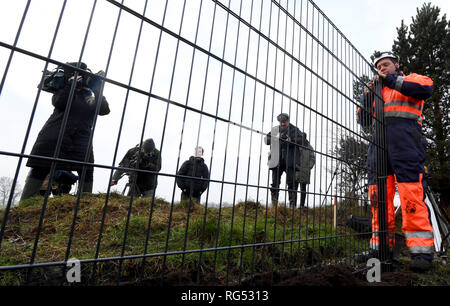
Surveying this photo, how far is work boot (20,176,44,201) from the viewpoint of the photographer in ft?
9.24

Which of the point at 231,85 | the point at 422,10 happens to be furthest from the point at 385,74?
the point at 422,10

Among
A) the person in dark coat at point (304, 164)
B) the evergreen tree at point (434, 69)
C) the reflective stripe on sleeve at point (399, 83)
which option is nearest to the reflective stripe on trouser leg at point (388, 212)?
the person in dark coat at point (304, 164)

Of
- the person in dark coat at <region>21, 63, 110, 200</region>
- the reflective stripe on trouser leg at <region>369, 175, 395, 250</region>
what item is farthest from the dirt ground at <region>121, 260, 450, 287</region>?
the person in dark coat at <region>21, 63, 110, 200</region>

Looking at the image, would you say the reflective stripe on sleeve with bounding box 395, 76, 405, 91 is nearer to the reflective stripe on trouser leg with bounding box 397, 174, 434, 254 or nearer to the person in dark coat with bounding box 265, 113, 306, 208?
the reflective stripe on trouser leg with bounding box 397, 174, 434, 254

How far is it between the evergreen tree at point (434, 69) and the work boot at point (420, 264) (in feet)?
31.3

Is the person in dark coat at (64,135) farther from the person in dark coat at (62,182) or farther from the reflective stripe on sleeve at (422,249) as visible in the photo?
the reflective stripe on sleeve at (422,249)

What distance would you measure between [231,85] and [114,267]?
1.60 metres

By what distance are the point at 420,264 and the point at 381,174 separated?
3.34ft

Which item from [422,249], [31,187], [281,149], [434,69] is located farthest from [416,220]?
[434,69]

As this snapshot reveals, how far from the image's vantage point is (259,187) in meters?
1.85

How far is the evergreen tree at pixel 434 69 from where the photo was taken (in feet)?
35.4

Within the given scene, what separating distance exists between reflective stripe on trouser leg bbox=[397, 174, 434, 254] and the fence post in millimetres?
225

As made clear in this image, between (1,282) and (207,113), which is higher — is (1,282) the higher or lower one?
the lower one
